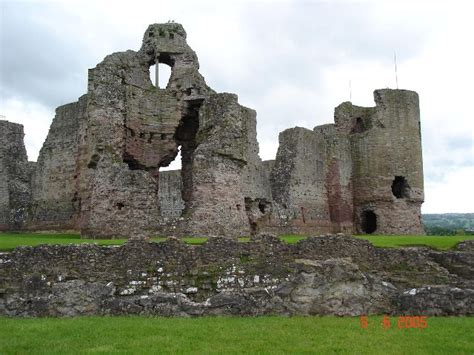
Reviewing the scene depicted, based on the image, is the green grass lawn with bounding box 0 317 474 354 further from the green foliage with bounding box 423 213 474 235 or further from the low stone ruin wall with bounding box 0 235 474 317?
the green foliage with bounding box 423 213 474 235

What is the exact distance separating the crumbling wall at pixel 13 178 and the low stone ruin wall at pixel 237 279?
1544 centimetres

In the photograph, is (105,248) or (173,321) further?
(105,248)

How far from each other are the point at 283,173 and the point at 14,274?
17028 millimetres

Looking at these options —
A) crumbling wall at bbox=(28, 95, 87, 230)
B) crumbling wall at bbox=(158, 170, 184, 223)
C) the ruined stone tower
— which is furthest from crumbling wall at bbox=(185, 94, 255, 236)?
crumbling wall at bbox=(158, 170, 184, 223)

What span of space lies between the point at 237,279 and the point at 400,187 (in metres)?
21.5

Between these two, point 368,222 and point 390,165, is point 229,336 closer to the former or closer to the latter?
point 390,165

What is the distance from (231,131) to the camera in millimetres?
16969

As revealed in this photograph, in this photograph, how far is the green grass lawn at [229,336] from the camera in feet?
24.0

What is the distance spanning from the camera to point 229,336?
8.09 m

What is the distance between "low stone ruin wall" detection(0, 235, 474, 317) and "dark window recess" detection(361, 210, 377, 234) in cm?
1868

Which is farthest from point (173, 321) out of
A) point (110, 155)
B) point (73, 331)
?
point (110, 155)

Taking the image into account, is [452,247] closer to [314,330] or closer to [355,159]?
[314,330]

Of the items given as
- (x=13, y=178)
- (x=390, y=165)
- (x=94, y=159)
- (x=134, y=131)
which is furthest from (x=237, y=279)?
(x=390, y=165)

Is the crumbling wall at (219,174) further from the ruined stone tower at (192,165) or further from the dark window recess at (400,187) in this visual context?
the dark window recess at (400,187)
